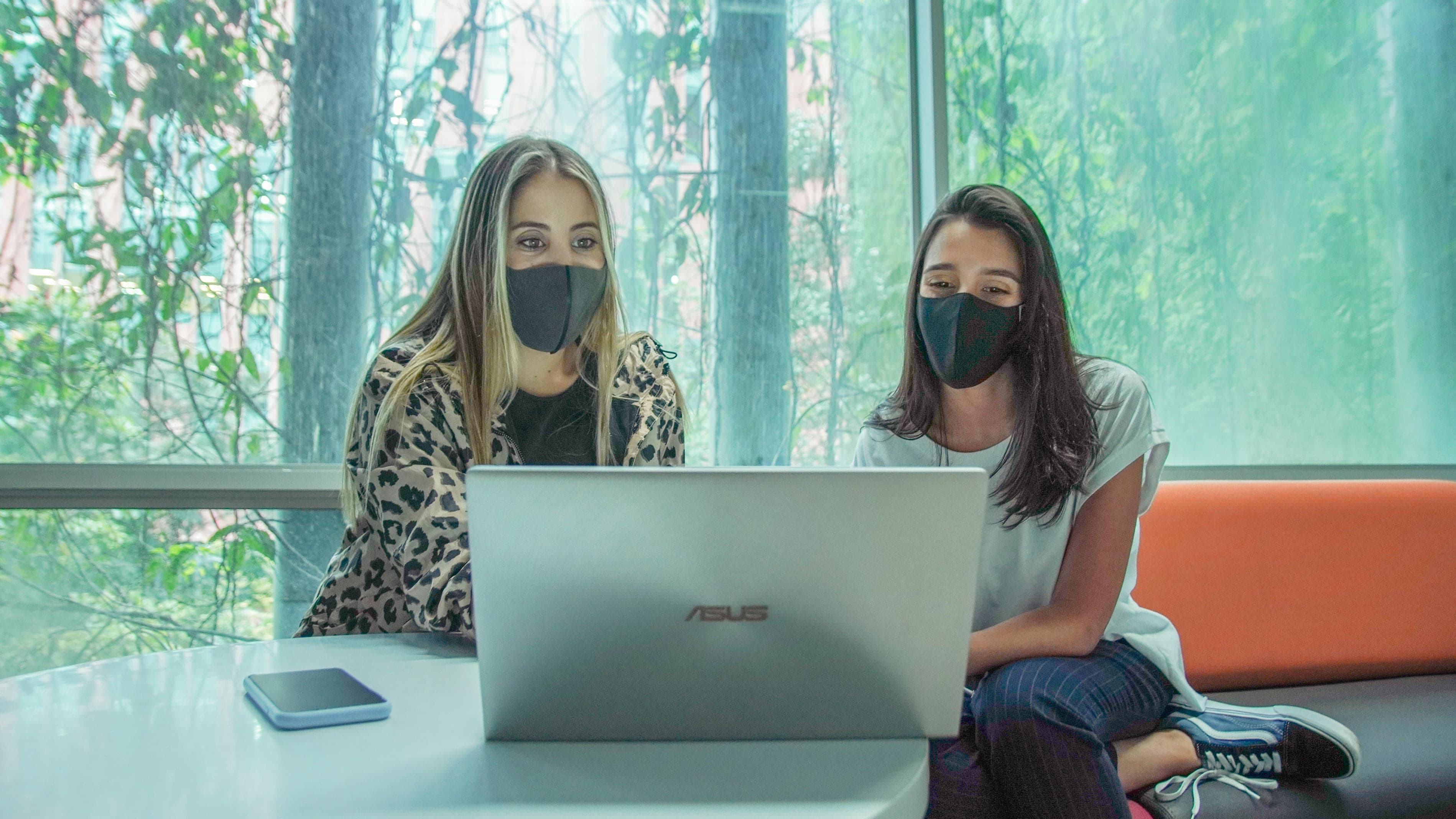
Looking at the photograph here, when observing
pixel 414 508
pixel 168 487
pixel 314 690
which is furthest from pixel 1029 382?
pixel 168 487

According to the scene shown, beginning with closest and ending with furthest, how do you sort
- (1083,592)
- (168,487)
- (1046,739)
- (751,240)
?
(1046,739), (1083,592), (168,487), (751,240)

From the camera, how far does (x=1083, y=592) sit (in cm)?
142

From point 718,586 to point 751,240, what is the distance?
184 cm

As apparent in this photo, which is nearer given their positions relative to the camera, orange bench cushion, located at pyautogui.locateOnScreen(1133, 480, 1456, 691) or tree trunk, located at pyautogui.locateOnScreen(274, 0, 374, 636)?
orange bench cushion, located at pyautogui.locateOnScreen(1133, 480, 1456, 691)

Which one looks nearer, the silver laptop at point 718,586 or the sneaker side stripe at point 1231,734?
the silver laptop at point 718,586

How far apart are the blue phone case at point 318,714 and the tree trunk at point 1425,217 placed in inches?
118

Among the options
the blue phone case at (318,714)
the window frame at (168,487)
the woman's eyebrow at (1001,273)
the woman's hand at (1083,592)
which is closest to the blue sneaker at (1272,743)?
the woman's hand at (1083,592)

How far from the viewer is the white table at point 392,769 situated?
2.00 feet

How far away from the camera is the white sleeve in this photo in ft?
4.86

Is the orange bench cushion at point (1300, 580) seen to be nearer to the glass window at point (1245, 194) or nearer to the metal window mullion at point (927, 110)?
the glass window at point (1245, 194)

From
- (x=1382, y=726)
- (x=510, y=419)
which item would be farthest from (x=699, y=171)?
(x=1382, y=726)

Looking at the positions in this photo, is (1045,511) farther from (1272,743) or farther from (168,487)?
(168,487)

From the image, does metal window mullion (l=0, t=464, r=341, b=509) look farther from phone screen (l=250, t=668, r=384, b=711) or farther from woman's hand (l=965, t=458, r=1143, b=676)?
woman's hand (l=965, t=458, r=1143, b=676)

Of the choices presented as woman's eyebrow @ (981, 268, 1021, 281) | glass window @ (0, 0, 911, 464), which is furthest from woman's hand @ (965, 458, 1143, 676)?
glass window @ (0, 0, 911, 464)
